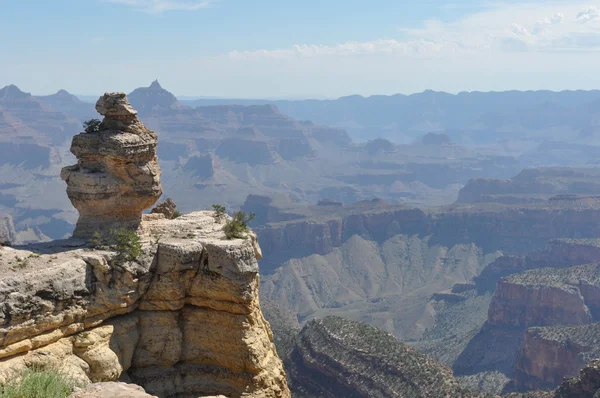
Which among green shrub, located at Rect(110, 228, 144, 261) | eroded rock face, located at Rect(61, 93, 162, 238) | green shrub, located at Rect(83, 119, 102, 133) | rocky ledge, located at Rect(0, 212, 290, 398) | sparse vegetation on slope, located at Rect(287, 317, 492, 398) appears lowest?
sparse vegetation on slope, located at Rect(287, 317, 492, 398)

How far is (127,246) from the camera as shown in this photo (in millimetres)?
26625

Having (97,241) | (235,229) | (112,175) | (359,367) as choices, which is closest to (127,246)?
(97,241)

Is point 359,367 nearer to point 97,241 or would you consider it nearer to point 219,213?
point 219,213

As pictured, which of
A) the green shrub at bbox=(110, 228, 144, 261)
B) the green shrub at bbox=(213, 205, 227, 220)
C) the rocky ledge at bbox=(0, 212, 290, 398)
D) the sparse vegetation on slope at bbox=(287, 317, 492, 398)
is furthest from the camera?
the sparse vegetation on slope at bbox=(287, 317, 492, 398)

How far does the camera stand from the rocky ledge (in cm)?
2528

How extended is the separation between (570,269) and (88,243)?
11529cm

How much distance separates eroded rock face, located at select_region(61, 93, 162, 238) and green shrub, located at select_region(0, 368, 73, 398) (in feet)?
31.6

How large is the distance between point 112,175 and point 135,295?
5584 mm

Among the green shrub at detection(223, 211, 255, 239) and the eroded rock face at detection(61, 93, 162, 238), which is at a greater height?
the eroded rock face at detection(61, 93, 162, 238)

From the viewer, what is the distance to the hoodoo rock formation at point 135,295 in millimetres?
23672

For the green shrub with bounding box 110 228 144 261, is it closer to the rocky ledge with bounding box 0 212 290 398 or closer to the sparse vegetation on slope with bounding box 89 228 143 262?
the sparse vegetation on slope with bounding box 89 228 143 262

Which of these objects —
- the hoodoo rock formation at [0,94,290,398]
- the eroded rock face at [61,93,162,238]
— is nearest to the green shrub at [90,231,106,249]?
the hoodoo rock formation at [0,94,290,398]

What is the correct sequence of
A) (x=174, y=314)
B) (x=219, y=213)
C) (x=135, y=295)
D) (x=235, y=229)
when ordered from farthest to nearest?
(x=219, y=213)
(x=235, y=229)
(x=174, y=314)
(x=135, y=295)

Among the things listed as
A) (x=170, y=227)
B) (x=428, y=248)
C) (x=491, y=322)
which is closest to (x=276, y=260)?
(x=428, y=248)
